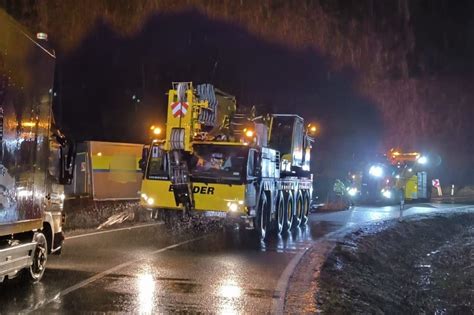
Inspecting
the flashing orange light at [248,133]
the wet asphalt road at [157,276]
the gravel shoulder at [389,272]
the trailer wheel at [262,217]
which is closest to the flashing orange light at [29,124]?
the wet asphalt road at [157,276]

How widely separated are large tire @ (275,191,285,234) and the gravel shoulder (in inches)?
67.3

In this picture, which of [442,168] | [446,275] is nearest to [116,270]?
[446,275]

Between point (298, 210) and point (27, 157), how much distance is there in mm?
13481

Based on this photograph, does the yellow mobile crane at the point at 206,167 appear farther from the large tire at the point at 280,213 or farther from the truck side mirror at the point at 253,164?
the large tire at the point at 280,213

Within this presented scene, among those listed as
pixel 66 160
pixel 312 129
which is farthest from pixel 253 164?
pixel 312 129

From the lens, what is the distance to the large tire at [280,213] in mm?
17125

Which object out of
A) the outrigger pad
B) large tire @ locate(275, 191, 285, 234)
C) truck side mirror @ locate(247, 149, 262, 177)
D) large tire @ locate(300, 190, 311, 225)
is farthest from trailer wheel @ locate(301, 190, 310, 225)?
the outrigger pad

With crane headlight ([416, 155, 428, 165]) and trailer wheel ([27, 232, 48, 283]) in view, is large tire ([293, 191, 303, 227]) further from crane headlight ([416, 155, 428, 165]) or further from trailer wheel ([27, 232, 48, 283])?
crane headlight ([416, 155, 428, 165])

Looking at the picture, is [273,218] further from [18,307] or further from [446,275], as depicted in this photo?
[18,307]

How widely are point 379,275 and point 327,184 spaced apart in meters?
19.2

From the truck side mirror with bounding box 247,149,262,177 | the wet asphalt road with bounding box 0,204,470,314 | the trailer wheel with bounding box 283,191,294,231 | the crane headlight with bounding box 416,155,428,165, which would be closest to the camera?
the wet asphalt road with bounding box 0,204,470,314

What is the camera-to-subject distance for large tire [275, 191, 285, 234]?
17.1 meters

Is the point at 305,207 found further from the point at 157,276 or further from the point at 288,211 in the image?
the point at 157,276

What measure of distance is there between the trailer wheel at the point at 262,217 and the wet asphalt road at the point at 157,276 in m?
0.36
